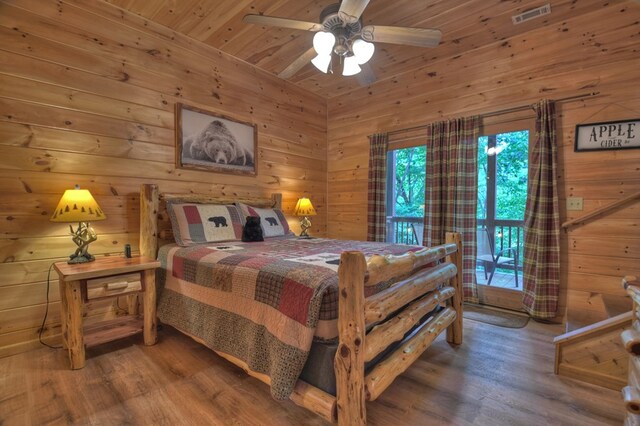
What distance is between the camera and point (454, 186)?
3.24 metres

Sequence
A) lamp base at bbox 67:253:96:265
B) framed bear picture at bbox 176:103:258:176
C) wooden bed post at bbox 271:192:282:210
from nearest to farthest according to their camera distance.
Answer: lamp base at bbox 67:253:96:265
framed bear picture at bbox 176:103:258:176
wooden bed post at bbox 271:192:282:210

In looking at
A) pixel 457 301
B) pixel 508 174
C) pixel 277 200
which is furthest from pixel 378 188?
pixel 457 301

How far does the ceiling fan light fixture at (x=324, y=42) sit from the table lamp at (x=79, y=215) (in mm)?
1975

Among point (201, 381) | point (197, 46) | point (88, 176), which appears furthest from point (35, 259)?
point (197, 46)

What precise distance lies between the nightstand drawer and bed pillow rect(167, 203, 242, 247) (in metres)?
0.44

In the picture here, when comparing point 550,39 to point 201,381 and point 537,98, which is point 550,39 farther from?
point 201,381

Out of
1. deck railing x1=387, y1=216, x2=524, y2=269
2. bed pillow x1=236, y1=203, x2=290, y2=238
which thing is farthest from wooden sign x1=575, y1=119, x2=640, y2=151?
A: bed pillow x1=236, y1=203, x2=290, y2=238

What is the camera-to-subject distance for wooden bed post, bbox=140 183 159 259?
2584 mm

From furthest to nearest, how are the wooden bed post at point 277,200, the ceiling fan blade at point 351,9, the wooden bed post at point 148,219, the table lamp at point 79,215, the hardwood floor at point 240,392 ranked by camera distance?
the wooden bed post at point 277,200
the wooden bed post at point 148,219
the table lamp at point 79,215
the ceiling fan blade at point 351,9
the hardwood floor at point 240,392

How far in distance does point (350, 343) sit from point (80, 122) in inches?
106

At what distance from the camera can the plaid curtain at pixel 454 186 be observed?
3.14m

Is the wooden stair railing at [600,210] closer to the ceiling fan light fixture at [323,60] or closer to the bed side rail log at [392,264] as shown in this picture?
the bed side rail log at [392,264]

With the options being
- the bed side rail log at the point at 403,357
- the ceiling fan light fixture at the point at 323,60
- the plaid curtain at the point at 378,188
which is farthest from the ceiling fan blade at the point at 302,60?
the bed side rail log at the point at 403,357

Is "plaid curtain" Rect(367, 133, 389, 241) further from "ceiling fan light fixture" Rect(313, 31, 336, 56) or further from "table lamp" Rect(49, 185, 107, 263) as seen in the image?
"table lamp" Rect(49, 185, 107, 263)
